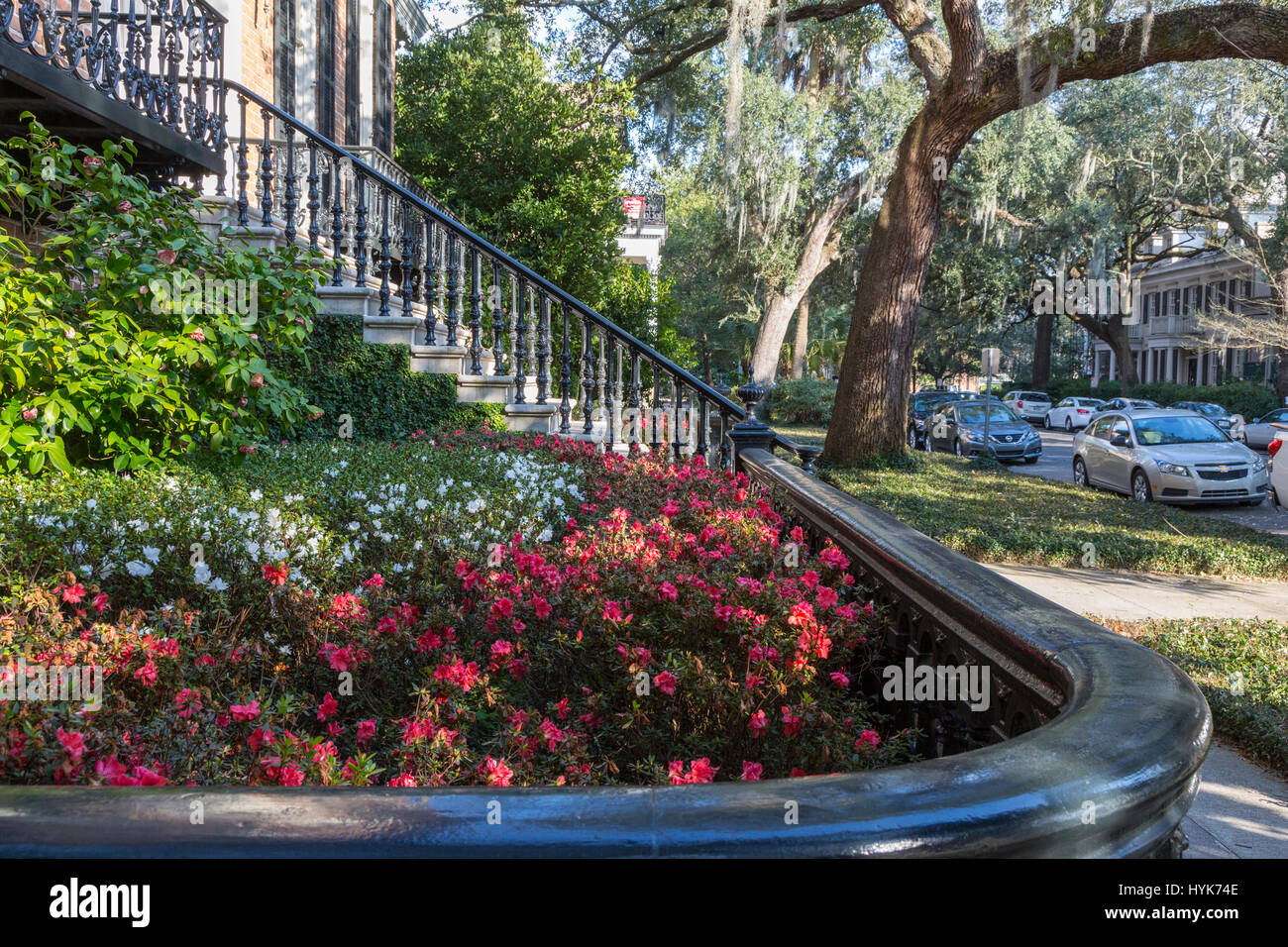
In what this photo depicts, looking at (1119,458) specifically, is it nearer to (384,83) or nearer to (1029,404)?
(384,83)

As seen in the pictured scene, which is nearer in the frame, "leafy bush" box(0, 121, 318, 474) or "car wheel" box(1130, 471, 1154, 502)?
"leafy bush" box(0, 121, 318, 474)

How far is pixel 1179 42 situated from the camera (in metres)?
12.4

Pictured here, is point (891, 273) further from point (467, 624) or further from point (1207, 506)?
point (467, 624)

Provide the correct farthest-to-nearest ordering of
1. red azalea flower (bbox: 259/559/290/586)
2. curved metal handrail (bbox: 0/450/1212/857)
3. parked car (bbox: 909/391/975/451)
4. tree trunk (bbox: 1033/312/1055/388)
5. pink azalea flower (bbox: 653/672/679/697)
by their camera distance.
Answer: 1. tree trunk (bbox: 1033/312/1055/388)
2. parked car (bbox: 909/391/975/451)
3. red azalea flower (bbox: 259/559/290/586)
4. pink azalea flower (bbox: 653/672/679/697)
5. curved metal handrail (bbox: 0/450/1212/857)

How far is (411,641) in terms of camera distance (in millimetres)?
3316

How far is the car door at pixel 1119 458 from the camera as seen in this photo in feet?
57.3

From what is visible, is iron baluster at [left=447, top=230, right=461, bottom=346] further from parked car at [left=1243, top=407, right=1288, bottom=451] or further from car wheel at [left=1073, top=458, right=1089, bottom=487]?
parked car at [left=1243, top=407, right=1288, bottom=451]

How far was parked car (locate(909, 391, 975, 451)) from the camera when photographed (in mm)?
30641

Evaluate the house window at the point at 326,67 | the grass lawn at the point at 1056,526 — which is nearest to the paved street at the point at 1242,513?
the grass lawn at the point at 1056,526

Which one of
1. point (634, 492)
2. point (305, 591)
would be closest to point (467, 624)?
point (305, 591)

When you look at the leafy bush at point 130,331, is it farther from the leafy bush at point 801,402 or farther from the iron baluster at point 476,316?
the leafy bush at point 801,402

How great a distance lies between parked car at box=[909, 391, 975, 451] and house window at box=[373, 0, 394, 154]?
16.9 metres

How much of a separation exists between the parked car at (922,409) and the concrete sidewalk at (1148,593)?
17955mm

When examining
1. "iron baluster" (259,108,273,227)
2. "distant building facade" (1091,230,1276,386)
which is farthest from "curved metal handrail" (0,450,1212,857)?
"distant building facade" (1091,230,1276,386)
